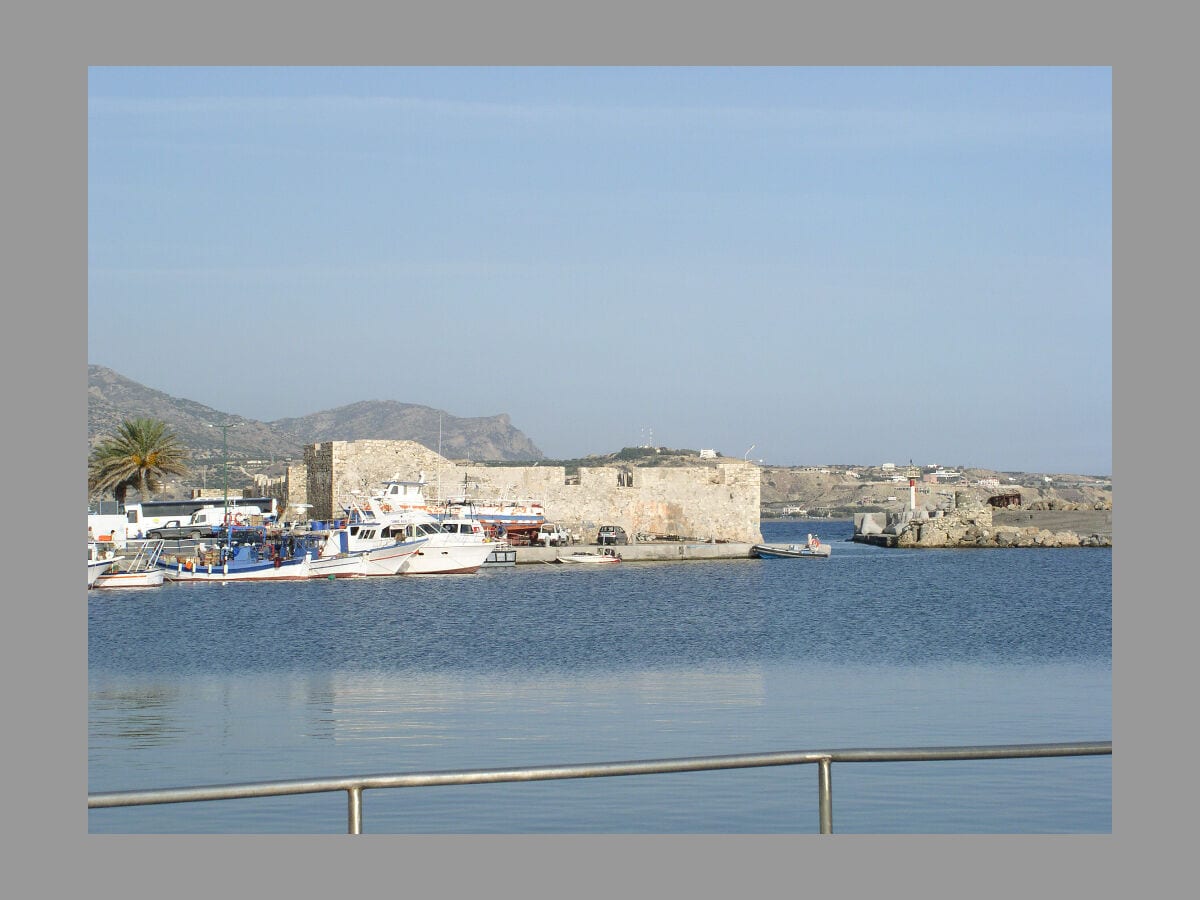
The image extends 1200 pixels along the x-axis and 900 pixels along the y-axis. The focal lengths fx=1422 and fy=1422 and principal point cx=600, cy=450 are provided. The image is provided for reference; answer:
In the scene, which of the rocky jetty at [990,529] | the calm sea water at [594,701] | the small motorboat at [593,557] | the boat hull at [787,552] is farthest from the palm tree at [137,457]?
the rocky jetty at [990,529]

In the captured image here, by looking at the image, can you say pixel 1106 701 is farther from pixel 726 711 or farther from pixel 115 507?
pixel 115 507

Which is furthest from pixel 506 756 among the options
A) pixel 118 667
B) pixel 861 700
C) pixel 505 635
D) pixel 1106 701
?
pixel 505 635

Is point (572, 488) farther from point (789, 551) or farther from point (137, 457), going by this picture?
point (137, 457)

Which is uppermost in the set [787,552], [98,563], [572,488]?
[572,488]

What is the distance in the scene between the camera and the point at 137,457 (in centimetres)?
4216

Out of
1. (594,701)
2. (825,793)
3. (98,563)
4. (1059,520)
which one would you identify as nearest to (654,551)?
(98,563)

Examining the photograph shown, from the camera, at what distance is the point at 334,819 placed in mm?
7922

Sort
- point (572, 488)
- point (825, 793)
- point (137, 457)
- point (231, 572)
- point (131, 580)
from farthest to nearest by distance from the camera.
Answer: point (572, 488) → point (137, 457) → point (231, 572) → point (131, 580) → point (825, 793)

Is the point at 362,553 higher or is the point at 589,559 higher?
the point at 362,553

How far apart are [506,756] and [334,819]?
2.12 m

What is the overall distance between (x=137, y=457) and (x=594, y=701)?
3191 centimetres

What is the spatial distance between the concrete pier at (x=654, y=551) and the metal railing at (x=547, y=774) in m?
40.3

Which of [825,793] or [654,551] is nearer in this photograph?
[825,793]

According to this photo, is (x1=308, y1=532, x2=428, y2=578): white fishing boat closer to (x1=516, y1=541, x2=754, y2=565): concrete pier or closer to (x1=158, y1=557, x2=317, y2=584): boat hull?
(x1=158, y1=557, x2=317, y2=584): boat hull
